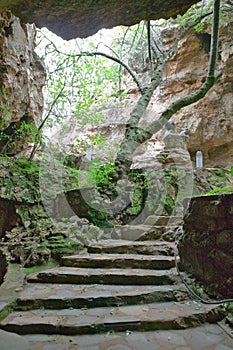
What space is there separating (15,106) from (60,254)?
3877 mm

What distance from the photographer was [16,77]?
5.75 m

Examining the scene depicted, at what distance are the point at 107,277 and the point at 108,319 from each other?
886 mm

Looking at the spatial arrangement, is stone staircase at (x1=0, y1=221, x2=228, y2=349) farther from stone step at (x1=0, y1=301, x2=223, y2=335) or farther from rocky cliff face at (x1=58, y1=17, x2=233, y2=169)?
rocky cliff face at (x1=58, y1=17, x2=233, y2=169)

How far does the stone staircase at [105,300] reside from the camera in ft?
7.50

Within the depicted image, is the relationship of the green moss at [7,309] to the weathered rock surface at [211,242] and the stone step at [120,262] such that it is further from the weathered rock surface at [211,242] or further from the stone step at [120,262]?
the weathered rock surface at [211,242]

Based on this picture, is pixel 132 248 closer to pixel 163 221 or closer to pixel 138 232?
pixel 138 232

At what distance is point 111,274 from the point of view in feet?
10.7

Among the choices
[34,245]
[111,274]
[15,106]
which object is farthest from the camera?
[15,106]

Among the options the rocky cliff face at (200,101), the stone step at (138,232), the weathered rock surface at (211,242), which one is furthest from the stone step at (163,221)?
the rocky cliff face at (200,101)

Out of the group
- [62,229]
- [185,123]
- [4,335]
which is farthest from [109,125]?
[4,335]

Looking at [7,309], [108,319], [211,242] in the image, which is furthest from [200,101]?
[7,309]

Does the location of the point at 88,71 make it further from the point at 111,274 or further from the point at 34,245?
the point at 111,274

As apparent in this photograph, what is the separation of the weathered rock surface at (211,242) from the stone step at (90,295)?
0.38 m

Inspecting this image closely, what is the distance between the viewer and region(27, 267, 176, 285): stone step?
3.16m
